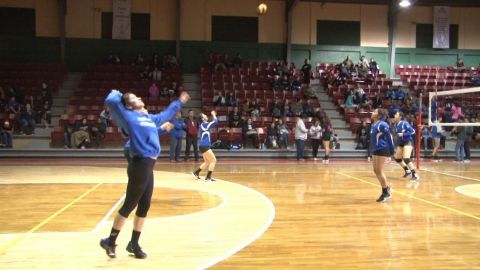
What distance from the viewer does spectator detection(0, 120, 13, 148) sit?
1834 centimetres

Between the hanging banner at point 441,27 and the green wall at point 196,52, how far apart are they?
52 cm

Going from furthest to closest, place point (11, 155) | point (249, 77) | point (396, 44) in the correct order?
1. point (396, 44)
2. point (249, 77)
3. point (11, 155)

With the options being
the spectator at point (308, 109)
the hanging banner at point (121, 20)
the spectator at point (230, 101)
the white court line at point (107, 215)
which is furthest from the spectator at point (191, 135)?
the hanging banner at point (121, 20)

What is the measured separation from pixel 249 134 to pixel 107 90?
7.92 meters

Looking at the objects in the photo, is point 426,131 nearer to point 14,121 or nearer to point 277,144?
point 277,144

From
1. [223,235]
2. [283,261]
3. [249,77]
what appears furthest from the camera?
[249,77]

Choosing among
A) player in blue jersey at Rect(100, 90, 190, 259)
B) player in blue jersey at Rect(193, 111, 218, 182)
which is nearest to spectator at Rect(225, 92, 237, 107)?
player in blue jersey at Rect(193, 111, 218, 182)

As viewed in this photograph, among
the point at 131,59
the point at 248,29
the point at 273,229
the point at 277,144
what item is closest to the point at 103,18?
the point at 131,59

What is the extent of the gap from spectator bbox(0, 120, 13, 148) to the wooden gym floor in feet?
19.2

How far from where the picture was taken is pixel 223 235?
646cm

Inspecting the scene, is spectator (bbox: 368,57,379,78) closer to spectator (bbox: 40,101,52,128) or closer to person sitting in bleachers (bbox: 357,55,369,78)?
person sitting in bleachers (bbox: 357,55,369,78)

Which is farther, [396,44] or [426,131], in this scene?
[396,44]

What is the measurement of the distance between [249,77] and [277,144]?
5.91 meters

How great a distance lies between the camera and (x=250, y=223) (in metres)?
7.20
